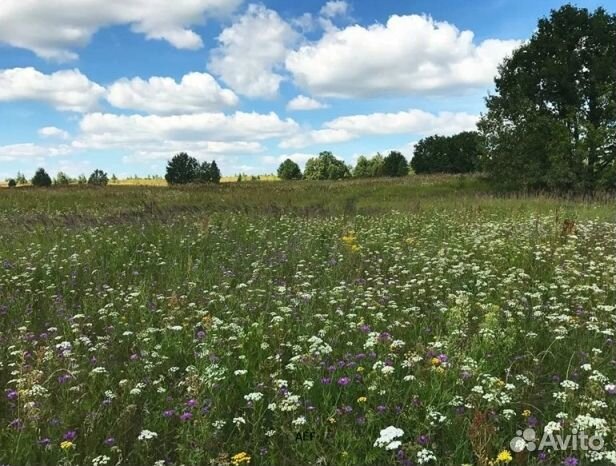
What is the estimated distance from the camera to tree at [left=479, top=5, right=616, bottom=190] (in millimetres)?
28422

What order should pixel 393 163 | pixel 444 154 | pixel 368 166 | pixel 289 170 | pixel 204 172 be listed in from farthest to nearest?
pixel 289 170 < pixel 368 166 < pixel 393 163 < pixel 204 172 < pixel 444 154

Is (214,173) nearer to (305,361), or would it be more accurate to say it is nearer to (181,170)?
(181,170)

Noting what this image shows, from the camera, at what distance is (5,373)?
188 inches

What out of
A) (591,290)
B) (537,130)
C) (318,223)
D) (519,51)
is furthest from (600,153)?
(591,290)

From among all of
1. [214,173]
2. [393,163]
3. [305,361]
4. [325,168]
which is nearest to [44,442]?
[305,361]

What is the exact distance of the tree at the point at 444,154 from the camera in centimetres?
8481

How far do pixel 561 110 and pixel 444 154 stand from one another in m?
58.8

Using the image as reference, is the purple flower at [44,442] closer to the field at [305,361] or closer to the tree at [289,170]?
the field at [305,361]

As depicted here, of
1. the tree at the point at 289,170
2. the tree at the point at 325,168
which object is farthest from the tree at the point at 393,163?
the tree at the point at 289,170

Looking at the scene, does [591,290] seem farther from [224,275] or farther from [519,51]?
[519,51]

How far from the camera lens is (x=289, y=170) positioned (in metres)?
112

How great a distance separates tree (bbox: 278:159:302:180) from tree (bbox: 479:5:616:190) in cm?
8252

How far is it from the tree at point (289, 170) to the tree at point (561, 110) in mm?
82522

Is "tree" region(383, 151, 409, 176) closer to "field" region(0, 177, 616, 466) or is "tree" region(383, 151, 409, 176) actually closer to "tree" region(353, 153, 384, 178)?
"tree" region(353, 153, 384, 178)
